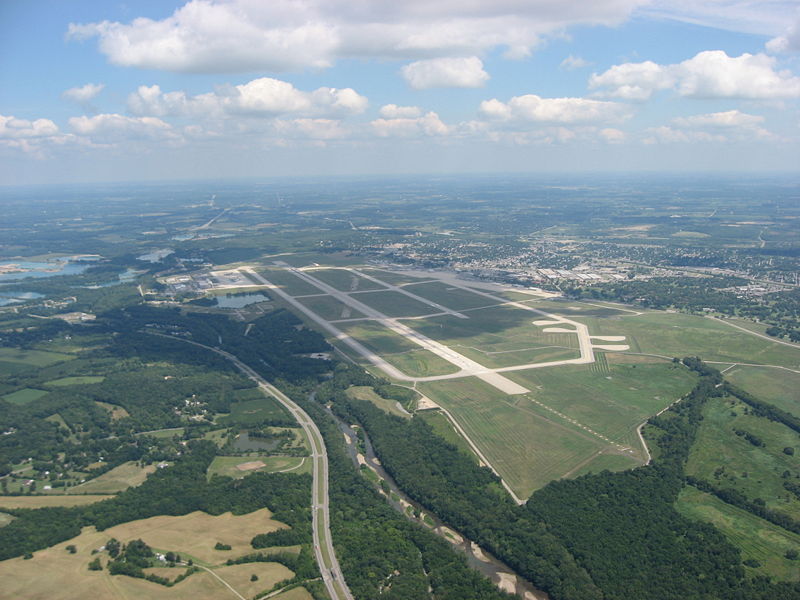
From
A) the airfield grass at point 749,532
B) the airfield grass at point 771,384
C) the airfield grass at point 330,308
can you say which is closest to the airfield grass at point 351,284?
the airfield grass at point 330,308

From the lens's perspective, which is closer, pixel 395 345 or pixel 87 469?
pixel 87 469

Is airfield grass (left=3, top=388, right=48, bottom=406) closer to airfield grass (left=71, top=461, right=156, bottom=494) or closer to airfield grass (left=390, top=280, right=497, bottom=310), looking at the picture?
airfield grass (left=71, top=461, right=156, bottom=494)

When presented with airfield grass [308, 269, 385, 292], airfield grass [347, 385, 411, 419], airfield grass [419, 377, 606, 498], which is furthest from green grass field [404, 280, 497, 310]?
airfield grass [419, 377, 606, 498]

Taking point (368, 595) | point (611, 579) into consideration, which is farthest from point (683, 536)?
point (368, 595)

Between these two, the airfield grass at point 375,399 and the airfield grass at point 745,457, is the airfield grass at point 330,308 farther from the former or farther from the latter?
the airfield grass at point 745,457

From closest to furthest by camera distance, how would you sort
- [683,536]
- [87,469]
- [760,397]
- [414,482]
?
[683,536] → [414,482] → [87,469] → [760,397]

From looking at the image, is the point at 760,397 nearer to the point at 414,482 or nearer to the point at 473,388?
the point at 473,388
